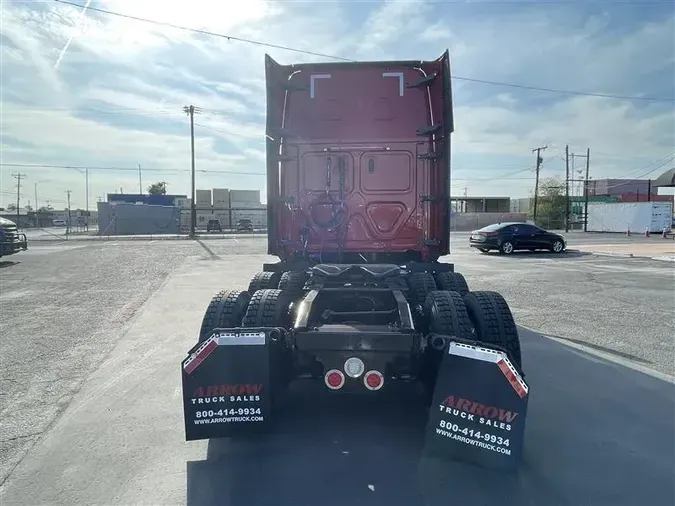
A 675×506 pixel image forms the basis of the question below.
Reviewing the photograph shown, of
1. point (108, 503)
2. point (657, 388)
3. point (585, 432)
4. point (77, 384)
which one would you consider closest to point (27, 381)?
point (77, 384)

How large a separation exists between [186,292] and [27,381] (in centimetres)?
589

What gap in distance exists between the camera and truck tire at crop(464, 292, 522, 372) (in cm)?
402

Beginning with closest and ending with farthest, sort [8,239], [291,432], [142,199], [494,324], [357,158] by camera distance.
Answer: [291,432], [494,324], [357,158], [8,239], [142,199]

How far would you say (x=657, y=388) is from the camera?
16.1ft

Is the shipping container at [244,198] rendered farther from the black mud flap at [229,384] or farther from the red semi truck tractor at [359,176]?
the black mud flap at [229,384]

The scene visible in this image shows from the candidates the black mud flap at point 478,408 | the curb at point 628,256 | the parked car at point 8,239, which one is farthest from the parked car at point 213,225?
the black mud flap at point 478,408

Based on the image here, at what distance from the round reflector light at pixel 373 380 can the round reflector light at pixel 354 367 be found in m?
0.05

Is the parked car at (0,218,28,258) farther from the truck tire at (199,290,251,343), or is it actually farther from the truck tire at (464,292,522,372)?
the truck tire at (464,292,522,372)

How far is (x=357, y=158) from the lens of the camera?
594cm

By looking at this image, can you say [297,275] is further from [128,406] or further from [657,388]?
[657,388]

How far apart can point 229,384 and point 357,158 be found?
11.4 feet

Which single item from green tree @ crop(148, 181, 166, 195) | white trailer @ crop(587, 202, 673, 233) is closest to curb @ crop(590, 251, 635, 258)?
white trailer @ crop(587, 202, 673, 233)

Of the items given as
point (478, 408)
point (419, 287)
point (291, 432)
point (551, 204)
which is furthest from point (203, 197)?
point (478, 408)

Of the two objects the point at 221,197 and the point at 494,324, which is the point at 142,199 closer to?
the point at 221,197
